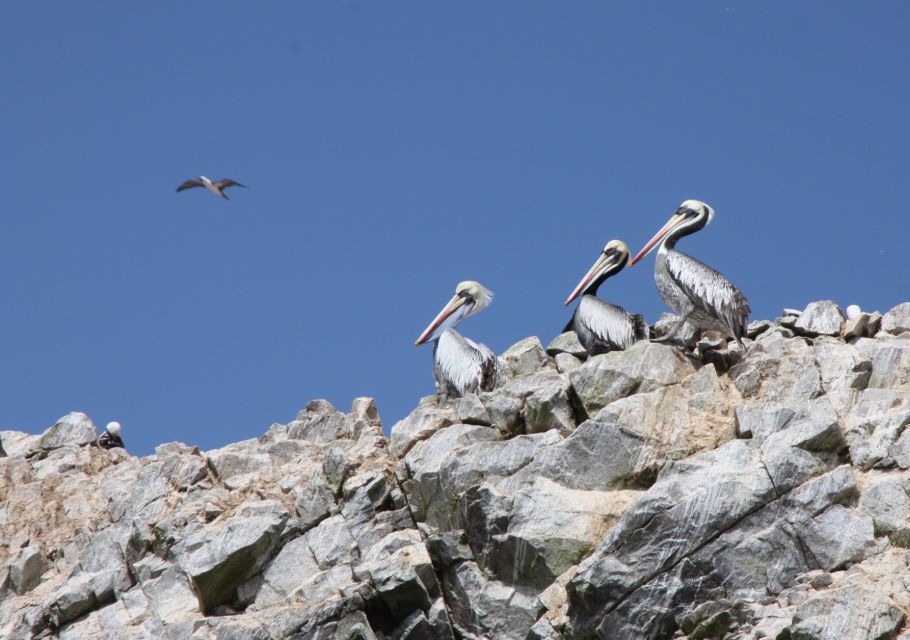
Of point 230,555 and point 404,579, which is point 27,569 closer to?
point 230,555

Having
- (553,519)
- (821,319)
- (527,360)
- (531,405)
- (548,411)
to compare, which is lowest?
(553,519)

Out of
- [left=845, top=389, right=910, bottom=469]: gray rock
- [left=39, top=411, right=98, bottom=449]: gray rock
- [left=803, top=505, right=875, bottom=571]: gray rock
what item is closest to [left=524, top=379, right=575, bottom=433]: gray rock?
[left=845, top=389, right=910, bottom=469]: gray rock

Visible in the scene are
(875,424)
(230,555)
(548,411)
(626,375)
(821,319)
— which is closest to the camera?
(875,424)

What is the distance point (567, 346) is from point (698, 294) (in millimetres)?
2409

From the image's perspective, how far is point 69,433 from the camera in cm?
2027

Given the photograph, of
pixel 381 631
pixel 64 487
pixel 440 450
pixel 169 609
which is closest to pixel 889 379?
pixel 440 450

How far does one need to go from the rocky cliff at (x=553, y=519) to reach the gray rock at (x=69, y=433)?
2.15m

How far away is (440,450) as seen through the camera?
15.7 meters

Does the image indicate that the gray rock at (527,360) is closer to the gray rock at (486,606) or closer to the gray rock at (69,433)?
the gray rock at (486,606)

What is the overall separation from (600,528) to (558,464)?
0.95 meters

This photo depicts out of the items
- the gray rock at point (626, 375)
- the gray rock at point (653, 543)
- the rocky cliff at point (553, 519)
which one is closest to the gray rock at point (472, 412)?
the rocky cliff at point (553, 519)

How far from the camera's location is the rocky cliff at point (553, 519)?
43.5 ft

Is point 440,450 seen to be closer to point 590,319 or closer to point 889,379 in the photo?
point 590,319

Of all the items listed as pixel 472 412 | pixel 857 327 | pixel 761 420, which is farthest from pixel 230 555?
pixel 857 327
